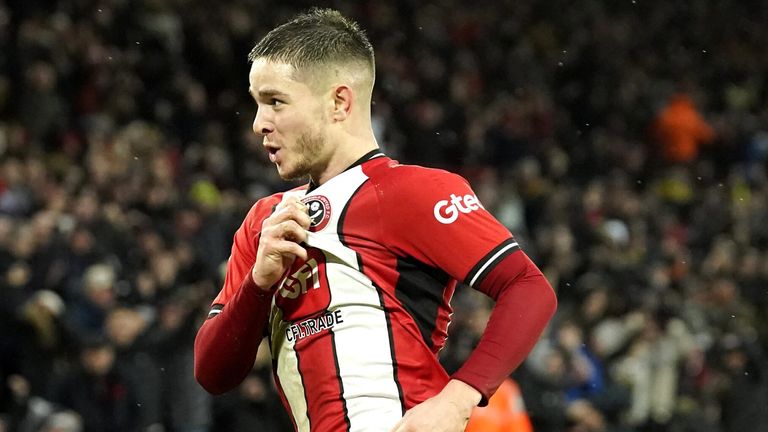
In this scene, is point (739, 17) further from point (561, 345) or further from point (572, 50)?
point (561, 345)

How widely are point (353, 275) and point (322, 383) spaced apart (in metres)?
0.26

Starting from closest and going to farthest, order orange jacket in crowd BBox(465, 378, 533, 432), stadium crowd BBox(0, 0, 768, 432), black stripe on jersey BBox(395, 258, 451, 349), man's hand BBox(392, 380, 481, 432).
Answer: man's hand BBox(392, 380, 481, 432)
black stripe on jersey BBox(395, 258, 451, 349)
orange jacket in crowd BBox(465, 378, 533, 432)
stadium crowd BBox(0, 0, 768, 432)

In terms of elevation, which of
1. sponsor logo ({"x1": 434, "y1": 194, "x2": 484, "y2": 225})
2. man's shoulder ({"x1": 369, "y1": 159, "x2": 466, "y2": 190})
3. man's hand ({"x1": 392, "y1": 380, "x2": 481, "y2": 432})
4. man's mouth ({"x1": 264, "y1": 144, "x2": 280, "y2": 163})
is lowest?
man's hand ({"x1": 392, "y1": 380, "x2": 481, "y2": 432})

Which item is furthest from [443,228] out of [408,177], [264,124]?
[264,124]

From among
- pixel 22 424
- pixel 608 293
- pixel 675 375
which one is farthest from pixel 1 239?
pixel 675 375

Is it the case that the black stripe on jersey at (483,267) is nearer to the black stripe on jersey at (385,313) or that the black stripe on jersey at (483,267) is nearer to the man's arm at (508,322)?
the man's arm at (508,322)

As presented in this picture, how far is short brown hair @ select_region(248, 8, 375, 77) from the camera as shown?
10.2ft

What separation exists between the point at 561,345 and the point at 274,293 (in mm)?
8251

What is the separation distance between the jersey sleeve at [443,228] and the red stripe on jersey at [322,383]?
29cm

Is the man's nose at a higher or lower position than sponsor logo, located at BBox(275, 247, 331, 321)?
A: higher

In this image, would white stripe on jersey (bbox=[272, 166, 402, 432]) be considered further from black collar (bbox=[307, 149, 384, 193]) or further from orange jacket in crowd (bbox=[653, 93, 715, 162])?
orange jacket in crowd (bbox=[653, 93, 715, 162])

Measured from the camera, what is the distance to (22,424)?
28.2 ft

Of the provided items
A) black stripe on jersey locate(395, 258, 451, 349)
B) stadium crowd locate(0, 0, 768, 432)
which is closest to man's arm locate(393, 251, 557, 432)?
black stripe on jersey locate(395, 258, 451, 349)

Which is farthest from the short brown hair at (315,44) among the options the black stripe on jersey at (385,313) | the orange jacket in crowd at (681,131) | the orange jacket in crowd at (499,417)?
the orange jacket in crowd at (681,131)
